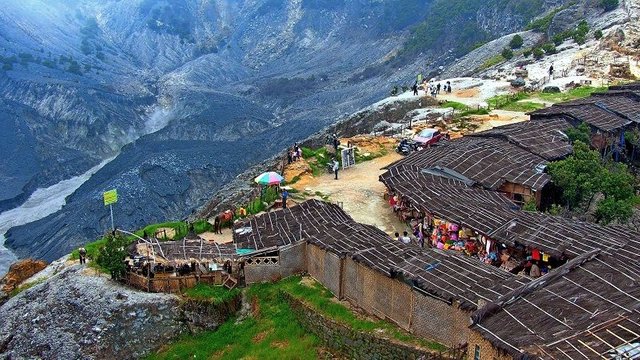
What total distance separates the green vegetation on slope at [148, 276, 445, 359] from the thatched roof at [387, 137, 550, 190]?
856 cm

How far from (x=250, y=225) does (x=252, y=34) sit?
98.4 m

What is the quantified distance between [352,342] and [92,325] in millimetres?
7476

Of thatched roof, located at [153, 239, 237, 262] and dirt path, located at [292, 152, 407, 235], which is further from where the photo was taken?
dirt path, located at [292, 152, 407, 235]

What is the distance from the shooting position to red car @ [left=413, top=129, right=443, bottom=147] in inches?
1219

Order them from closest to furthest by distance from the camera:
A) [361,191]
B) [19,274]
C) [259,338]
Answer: [259,338], [19,274], [361,191]

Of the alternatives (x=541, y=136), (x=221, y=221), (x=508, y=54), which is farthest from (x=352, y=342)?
(x=508, y=54)

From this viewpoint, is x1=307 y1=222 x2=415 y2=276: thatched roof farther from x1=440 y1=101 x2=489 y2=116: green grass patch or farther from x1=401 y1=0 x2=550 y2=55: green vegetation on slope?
x1=401 y1=0 x2=550 y2=55: green vegetation on slope

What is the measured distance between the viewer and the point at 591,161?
22359mm

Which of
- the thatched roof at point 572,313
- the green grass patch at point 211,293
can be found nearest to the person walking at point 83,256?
the green grass patch at point 211,293

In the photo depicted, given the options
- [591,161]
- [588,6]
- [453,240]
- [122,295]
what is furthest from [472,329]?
[588,6]

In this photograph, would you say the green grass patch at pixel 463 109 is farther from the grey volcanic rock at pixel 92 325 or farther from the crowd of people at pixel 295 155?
the grey volcanic rock at pixel 92 325

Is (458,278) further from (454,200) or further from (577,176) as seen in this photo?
(577,176)

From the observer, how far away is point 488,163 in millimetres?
23797

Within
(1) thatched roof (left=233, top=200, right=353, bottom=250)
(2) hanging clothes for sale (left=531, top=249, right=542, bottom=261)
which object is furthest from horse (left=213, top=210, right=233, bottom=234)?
(2) hanging clothes for sale (left=531, top=249, right=542, bottom=261)
